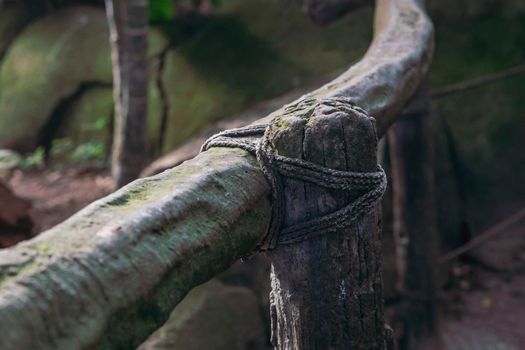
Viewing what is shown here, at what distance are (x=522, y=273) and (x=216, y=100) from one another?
251cm

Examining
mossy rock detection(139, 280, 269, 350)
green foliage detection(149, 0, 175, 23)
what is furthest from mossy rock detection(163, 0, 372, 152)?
mossy rock detection(139, 280, 269, 350)

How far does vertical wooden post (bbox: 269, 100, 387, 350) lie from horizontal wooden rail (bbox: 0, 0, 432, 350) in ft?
0.32

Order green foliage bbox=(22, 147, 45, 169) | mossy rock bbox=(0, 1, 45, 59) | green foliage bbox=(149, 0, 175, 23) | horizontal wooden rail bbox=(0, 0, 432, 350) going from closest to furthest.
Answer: horizontal wooden rail bbox=(0, 0, 432, 350) → green foliage bbox=(149, 0, 175, 23) → green foliage bbox=(22, 147, 45, 169) → mossy rock bbox=(0, 1, 45, 59)

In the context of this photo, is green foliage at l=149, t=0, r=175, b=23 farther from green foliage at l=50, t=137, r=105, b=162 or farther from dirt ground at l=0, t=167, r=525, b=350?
dirt ground at l=0, t=167, r=525, b=350

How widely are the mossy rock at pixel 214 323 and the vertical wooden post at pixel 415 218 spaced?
Answer: 0.90 m

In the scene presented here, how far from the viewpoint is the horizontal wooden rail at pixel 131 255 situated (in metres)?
1.08

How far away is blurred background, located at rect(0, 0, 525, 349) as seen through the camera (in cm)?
448

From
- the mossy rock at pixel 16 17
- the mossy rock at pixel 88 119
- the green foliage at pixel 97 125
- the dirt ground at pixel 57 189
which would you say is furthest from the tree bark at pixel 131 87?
the mossy rock at pixel 16 17

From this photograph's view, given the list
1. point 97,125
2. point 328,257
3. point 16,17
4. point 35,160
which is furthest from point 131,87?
point 328,257

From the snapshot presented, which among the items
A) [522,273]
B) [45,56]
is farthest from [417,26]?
[45,56]

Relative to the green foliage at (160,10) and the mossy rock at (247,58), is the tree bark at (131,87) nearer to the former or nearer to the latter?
the mossy rock at (247,58)

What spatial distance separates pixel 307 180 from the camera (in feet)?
5.11

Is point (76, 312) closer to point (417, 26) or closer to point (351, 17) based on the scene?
point (417, 26)

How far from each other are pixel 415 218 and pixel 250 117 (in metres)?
1.19
